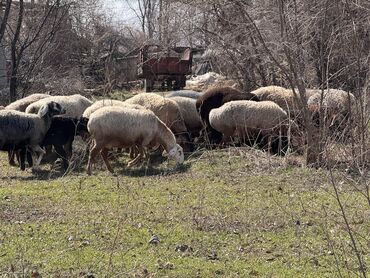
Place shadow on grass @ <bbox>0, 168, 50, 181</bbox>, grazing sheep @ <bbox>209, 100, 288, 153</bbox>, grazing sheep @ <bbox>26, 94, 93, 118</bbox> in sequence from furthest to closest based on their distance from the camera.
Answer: grazing sheep @ <bbox>26, 94, 93, 118</bbox>
grazing sheep @ <bbox>209, 100, 288, 153</bbox>
shadow on grass @ <bbox>0, 168, 50, 181</bbox>

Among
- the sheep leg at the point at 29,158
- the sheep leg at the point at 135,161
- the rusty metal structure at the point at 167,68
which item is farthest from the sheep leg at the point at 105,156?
the rusty metal structure at the point at 167,68

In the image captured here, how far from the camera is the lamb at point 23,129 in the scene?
1192cm

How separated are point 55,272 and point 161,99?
8.91 metres

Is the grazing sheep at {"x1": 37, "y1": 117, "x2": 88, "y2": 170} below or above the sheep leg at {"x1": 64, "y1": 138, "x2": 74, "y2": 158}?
above

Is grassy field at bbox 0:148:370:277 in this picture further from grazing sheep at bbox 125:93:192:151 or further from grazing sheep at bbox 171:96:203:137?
grazing sheep at bbox 171:96:203:137

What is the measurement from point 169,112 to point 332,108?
13.1ft

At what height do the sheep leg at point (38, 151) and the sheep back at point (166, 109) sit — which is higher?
the sheep back at point (166, 109)

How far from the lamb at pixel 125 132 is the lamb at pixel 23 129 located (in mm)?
1143

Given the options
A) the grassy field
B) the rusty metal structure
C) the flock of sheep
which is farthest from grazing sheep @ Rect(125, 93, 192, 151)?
the rusty metal structure

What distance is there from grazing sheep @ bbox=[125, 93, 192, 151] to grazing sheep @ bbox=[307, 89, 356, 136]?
304cm

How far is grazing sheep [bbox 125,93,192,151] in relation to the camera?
14203 millimetres

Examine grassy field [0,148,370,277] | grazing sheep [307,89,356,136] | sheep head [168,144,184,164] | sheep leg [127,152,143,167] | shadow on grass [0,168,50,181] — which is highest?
grazing sheep [307,89,356,136]

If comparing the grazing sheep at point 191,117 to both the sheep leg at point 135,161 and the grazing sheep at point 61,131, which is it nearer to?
the sheep leg at point 135,161

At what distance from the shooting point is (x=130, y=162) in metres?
12.4
